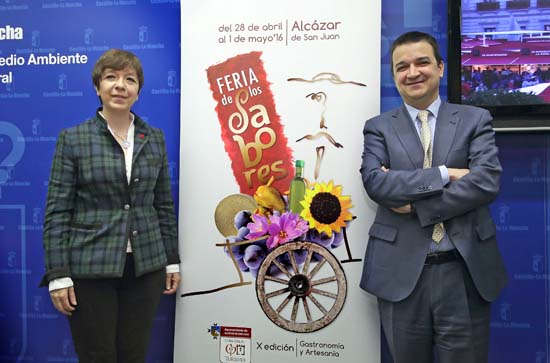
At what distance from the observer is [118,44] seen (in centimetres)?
272

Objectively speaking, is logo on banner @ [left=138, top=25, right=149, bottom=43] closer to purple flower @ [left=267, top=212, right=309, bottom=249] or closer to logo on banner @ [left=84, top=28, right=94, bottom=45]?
logo on banner @ [left=84, top=28, right=94, bottom=45]

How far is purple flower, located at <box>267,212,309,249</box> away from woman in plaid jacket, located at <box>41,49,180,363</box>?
56cm

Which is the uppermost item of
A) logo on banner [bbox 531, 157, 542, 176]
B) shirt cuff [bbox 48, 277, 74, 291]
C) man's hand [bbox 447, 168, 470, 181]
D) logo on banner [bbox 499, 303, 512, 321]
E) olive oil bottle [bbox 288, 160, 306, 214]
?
logo on banner [bbox 531, 157, 542, 176]

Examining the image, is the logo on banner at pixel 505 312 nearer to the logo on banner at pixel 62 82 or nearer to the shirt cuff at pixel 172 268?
the shirt cuff at pixel 172 268

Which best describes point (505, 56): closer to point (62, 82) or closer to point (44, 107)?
point (62, 82)

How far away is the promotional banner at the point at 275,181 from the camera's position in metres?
2.41

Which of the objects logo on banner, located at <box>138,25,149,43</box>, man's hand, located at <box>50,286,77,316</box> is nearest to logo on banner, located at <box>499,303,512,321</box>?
man's hand, located at <box>50,286,77,316</box>

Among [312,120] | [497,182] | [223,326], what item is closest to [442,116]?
[497,182]

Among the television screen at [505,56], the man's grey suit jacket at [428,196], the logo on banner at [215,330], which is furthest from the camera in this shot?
the logo on banner at [215,330]

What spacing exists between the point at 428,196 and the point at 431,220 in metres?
0.10

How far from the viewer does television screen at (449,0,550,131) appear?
7.50 feet

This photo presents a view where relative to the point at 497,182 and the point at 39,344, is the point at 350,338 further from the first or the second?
the point at 39,344

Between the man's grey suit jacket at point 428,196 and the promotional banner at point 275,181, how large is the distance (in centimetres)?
34

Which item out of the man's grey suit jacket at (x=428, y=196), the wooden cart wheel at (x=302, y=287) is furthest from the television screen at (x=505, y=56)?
the wooden cart wheel at (x=302, y=287)
